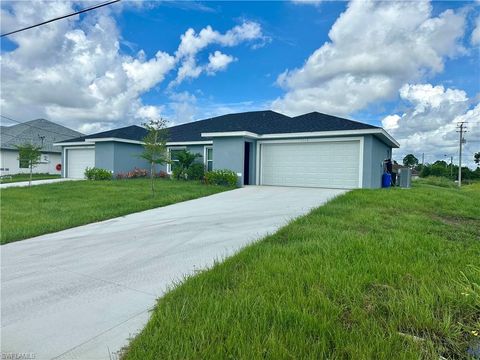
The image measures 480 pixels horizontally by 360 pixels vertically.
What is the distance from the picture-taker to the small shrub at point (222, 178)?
15.2m

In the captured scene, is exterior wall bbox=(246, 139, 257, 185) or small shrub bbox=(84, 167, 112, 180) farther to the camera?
small shrub bbox=(84, 167, 112, 180)

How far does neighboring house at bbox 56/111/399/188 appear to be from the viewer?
14.3 m

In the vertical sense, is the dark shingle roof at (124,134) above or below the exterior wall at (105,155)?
above

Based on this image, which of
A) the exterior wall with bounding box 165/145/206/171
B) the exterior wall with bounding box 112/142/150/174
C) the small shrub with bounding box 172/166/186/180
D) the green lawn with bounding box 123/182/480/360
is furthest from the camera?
the exterior wall with bounding box 112/142/150/174

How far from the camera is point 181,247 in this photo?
5.28 metres

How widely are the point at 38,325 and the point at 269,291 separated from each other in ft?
7.56

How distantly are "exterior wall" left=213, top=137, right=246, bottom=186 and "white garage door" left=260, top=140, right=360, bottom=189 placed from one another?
163 cm

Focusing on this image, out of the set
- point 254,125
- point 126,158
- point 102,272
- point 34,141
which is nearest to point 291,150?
point 254,125

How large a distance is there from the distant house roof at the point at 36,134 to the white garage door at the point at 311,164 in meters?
26.2

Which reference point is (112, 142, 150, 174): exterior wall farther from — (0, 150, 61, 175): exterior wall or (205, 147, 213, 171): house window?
(0, 150, 61, 175): exterior wall

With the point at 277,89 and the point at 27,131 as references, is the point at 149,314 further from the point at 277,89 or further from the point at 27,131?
the point at 27,131

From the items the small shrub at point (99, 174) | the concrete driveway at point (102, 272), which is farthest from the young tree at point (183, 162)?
the concrete driveway at point (102, 272)

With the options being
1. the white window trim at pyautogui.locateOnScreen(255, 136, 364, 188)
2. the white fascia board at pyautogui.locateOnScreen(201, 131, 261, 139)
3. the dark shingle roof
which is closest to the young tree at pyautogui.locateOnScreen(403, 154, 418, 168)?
the white window trim at pyautogui.locateOnScreen(255, 136, 364, 188)

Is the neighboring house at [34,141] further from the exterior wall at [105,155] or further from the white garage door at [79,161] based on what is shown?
the exterior wall at [105,155]
